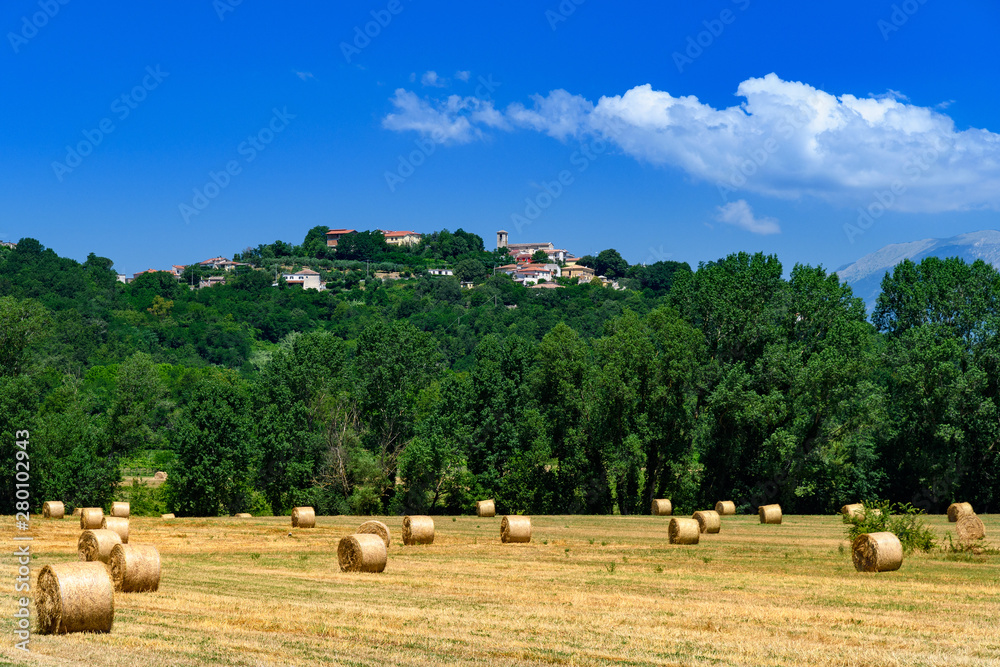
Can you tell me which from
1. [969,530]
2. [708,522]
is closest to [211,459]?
[708,522]

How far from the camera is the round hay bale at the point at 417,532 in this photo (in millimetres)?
30391

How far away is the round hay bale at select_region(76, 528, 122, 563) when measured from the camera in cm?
2225

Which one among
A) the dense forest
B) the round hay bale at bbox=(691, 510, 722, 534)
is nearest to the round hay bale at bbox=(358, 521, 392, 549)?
the round hay bale at bbox=(691, 510, 722, 534)

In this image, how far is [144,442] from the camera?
65.6 m

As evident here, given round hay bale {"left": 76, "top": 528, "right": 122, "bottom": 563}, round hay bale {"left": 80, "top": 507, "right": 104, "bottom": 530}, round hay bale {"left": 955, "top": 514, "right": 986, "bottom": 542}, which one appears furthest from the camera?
round hay bale {"left": 80, "top": 507, "right": 104, "bottom": 530}

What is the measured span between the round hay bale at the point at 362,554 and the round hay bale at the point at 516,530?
8.52 meters

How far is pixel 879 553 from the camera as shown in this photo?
21.7 meters

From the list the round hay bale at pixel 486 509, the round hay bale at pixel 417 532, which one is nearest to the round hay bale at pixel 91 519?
the round hay bale at pixel 417 532

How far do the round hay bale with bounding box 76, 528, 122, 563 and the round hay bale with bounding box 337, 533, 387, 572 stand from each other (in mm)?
5130

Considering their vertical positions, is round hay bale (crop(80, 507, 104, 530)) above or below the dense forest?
below

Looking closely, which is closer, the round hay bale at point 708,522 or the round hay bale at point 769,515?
the round hay bale at point 708,522

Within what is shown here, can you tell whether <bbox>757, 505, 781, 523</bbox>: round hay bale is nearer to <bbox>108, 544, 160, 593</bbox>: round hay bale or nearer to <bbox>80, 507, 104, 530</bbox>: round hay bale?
<bbox>80, 507, 104, 530</bbox>: round hay bale

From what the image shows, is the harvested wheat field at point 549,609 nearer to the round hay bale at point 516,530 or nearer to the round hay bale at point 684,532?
the round hay bale at point 684,532

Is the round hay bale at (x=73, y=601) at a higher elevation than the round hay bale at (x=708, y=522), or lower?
higher
